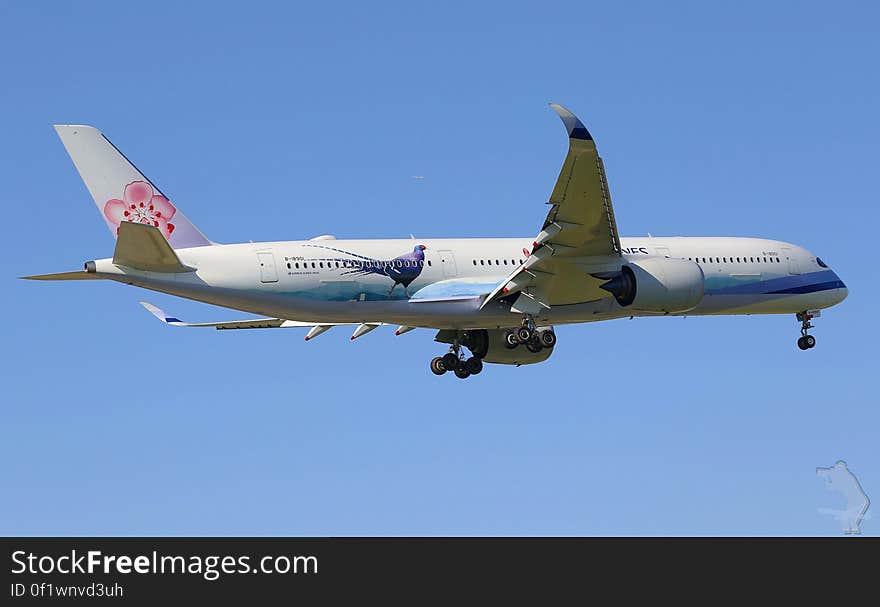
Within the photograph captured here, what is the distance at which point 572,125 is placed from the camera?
50469mm

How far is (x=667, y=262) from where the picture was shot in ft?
189

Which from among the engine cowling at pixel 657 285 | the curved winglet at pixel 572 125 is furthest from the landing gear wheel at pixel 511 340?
the curved winglet at pixel 572 125

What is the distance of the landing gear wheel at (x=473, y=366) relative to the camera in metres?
62.8

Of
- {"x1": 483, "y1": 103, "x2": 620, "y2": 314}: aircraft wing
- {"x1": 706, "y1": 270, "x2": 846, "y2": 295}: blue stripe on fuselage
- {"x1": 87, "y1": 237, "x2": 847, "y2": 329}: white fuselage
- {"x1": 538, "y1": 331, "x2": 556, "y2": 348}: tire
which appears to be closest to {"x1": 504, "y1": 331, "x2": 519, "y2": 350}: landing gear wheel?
{"x1": 87, "y1": 237, "x2": 847, "y2": 329}: white fuselage

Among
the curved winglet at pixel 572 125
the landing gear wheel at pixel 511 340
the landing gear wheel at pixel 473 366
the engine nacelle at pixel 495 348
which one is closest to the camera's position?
the curved winglet at pixel 572 125

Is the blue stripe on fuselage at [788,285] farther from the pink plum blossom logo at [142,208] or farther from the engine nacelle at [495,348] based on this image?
the pink plum blossom logo at [142,208]

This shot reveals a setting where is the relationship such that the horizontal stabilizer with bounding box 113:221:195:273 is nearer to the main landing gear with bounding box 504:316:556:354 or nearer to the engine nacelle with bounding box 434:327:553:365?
the main landing gear with bounding box 504:316:556:354

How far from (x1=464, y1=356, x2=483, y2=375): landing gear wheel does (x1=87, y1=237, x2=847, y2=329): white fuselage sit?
3428mm

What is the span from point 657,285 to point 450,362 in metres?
9.31

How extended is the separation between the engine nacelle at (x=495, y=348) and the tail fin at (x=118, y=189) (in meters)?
11.3

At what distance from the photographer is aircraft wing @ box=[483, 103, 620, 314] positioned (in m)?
51.4
